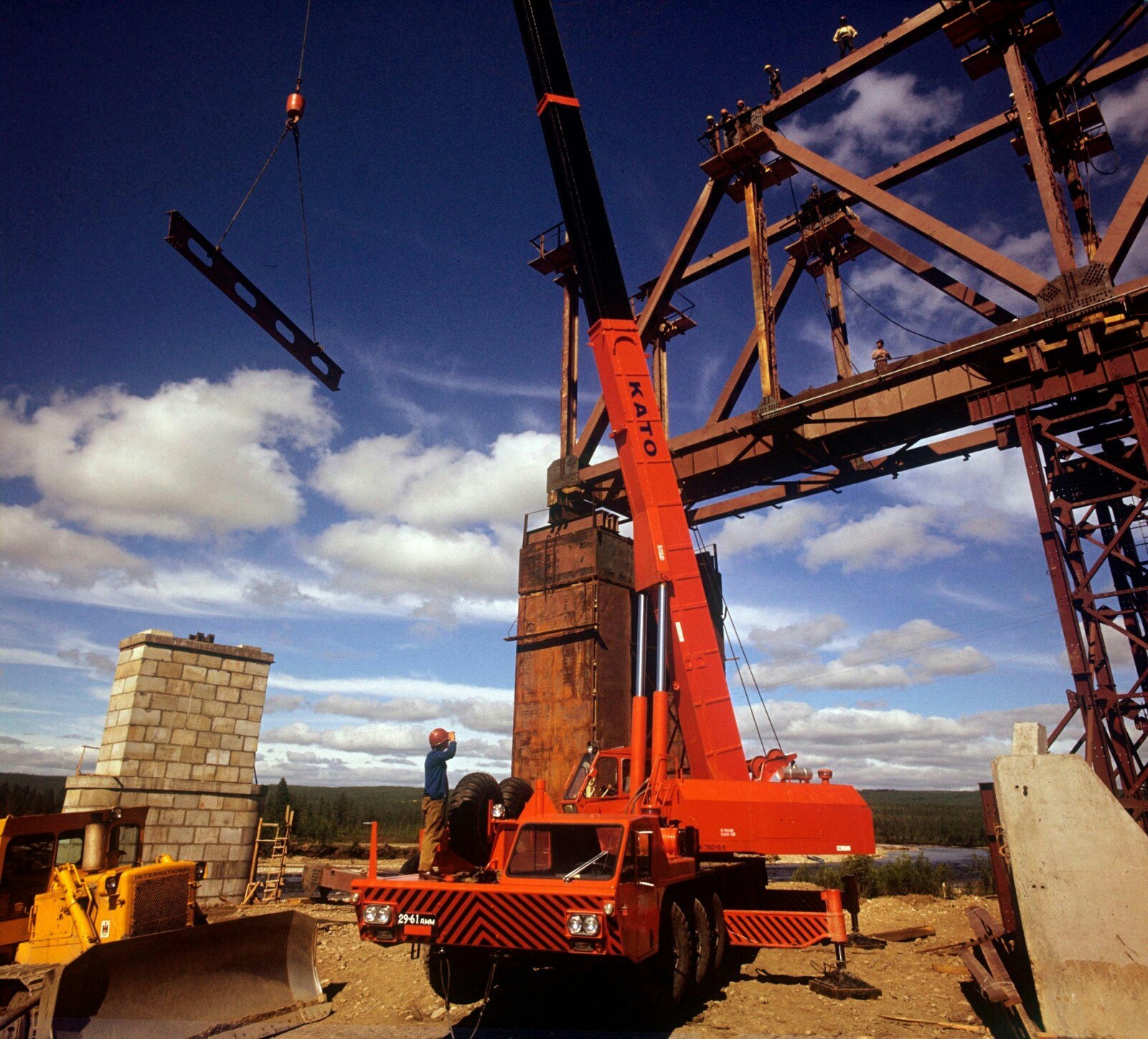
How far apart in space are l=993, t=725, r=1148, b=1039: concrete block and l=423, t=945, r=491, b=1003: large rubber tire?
4.61 metres

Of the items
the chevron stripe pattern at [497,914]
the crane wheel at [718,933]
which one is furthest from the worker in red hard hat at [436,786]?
the crane wheel at [718,933]

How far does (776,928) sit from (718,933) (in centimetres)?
75

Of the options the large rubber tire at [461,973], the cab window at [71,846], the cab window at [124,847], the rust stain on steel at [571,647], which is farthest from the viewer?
the rust stain on steel at [571,647]

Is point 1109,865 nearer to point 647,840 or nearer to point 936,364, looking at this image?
point 647,840

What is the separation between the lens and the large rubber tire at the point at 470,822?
25.1 ft

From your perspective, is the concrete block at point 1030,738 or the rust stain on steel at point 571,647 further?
the rust stain on steel at point 571,647

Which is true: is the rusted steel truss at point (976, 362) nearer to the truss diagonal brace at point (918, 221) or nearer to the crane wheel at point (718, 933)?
the truss diagonal brace at point (918, 221)

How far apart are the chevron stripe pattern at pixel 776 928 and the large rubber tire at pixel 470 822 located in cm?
282

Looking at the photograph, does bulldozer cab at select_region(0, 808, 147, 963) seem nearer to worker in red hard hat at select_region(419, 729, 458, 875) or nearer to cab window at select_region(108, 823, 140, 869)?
cab window at select_region(108, 823, 140, 869)

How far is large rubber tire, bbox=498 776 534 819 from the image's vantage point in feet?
28.7

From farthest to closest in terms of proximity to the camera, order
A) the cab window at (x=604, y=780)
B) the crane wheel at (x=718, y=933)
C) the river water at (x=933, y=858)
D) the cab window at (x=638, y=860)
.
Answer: the river water at (x=933, y=858), the cab window at (x=604, y=780), the crane wheel at (x=718, y=933), the cab window at (x=638, y=860)

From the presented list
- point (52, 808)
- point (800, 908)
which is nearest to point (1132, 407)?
point (800, 908)

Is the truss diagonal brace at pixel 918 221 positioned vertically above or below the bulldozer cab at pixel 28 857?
above

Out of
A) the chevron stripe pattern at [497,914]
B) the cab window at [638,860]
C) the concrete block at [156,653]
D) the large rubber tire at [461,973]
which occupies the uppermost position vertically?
the concrete block at [156,653]
